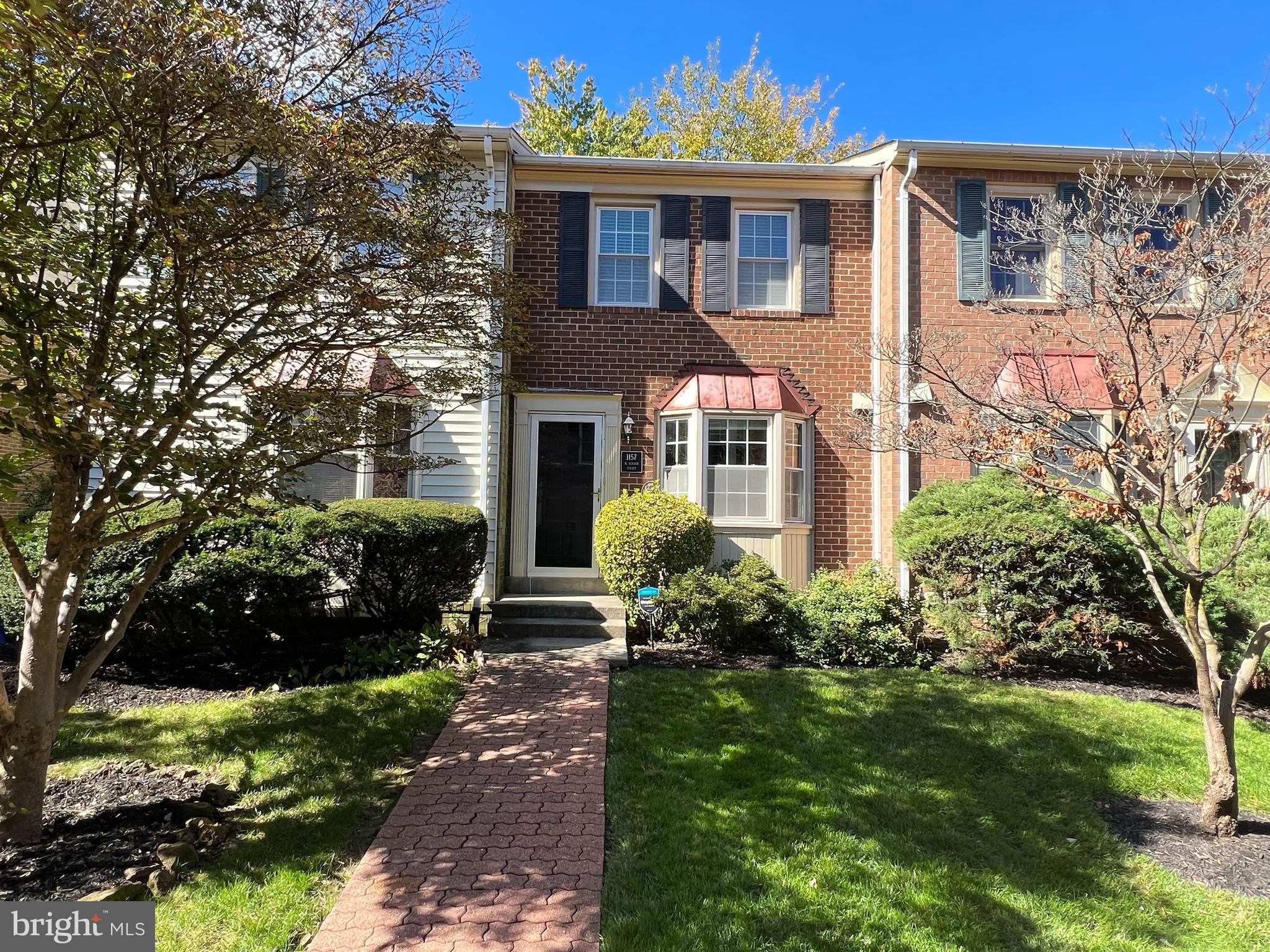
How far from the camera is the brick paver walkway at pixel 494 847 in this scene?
3.01m

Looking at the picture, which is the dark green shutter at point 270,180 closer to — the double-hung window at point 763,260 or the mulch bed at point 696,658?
the mulch bed at point 696,658

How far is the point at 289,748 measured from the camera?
4.94 meters

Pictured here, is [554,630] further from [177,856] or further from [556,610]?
[177,856]

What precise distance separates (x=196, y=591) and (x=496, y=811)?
3739 millimetres

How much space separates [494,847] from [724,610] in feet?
12.9

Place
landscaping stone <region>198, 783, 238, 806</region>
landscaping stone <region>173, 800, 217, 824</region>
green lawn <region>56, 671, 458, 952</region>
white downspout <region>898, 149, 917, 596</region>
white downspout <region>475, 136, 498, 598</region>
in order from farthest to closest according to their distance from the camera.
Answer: white downspout <region>898, 149, 917, 596</region>
white downspout <region>475, 136, 498, 598</region>
landscaping stone <region>198, 783, 238, 806</region>
landscaping stone <region>173, 800, 217, 824</region>
green lawn <region>56, 671, 458, 952</region>

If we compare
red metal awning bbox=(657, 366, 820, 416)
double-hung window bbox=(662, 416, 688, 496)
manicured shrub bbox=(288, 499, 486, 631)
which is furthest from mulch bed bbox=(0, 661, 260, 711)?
red metal awning bbox=(657, 366, 820, 416)

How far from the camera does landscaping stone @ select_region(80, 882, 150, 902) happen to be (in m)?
3.05

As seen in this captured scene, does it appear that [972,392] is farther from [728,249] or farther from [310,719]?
[310,719]

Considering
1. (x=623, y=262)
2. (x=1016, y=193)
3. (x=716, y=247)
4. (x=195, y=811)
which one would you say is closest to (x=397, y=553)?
(x=195, y=811)

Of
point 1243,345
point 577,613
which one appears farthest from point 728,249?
point 1243,345

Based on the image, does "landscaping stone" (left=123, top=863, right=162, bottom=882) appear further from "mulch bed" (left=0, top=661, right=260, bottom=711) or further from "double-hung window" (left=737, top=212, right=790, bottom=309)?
"double-hung window" (left=737, top=212, right=790, bottom=309)

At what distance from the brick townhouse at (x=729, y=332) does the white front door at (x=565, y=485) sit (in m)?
0.02

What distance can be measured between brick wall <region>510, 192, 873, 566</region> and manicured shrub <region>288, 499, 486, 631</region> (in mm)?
2927
